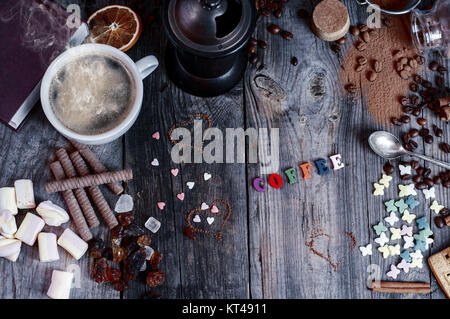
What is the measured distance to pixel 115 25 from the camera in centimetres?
147

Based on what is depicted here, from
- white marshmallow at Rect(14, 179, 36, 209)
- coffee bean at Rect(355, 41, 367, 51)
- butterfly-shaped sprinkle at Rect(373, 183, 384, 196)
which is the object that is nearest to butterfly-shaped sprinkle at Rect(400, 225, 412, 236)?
butterfly-shaped sprinkle at Rect(373, 183, 384, 196)

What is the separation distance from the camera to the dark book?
138 cm

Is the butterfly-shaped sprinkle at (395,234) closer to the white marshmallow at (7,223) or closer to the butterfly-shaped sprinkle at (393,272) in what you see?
the butterfly-shaped sprinkle at (393,272)

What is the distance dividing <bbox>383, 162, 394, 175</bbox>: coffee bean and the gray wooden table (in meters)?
0.02

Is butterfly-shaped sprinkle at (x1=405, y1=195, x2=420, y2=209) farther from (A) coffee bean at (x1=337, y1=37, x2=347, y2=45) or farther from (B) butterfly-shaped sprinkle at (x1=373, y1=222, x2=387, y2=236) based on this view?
(A) coffee bean at (x1=337, y1=37, x2=347, y2=45)

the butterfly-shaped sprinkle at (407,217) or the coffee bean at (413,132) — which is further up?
the coffee bean at (413,132)

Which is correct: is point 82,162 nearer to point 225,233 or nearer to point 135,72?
point 135,72

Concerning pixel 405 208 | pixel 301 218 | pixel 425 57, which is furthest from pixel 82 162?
pixel 425 57

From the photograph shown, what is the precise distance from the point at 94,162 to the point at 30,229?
10.0 inches

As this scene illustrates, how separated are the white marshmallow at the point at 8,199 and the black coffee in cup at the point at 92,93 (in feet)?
0.89

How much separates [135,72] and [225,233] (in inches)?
20.5

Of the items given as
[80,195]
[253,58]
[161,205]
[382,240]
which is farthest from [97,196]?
[382,240]

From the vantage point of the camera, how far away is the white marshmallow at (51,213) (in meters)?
1.38

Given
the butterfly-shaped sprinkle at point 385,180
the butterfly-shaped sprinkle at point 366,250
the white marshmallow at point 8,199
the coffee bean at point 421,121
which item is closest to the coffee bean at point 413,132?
the coffee bean at point 421,121
